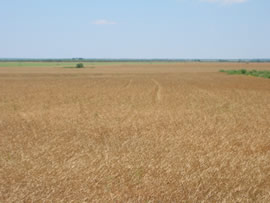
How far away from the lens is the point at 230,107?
18.2m

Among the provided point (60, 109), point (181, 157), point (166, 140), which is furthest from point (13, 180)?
point (60, 109)

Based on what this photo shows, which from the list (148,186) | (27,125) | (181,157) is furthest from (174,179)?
(27,125)

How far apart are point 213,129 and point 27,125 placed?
26.1 feet

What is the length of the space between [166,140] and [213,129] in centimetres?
273

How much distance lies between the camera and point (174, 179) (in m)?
7.02

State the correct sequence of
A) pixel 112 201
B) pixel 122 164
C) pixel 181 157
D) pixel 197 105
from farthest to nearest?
pixel 197 105
pixel 181 157
pixel 122 164
pixel 112 201

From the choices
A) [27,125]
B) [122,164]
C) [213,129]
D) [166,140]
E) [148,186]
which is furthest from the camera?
[27,125]

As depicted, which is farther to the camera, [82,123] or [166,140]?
[82,123]

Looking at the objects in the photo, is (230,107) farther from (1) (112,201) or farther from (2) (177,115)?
(1) (112,201)

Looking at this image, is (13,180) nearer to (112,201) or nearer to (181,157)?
(112,201)

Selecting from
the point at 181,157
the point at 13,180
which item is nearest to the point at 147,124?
the point at 181,157

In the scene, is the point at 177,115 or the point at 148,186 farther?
the point at 177,115

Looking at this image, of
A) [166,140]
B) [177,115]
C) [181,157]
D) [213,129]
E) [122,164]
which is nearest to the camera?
[122,164]

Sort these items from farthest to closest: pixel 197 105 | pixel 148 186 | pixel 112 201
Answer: pixel 197 105 → pixel 148 186 → pixel 112 201
